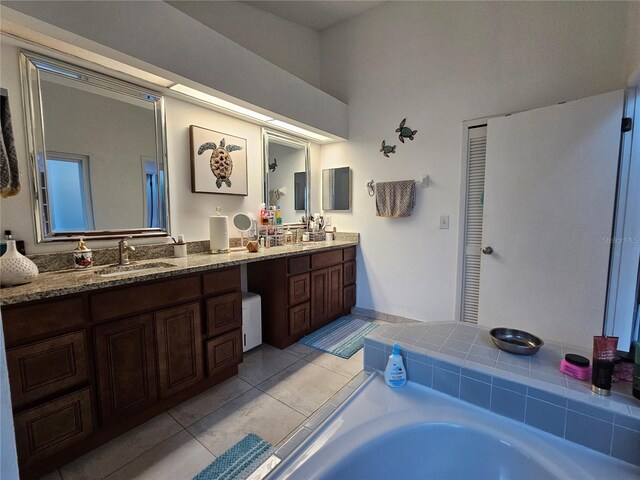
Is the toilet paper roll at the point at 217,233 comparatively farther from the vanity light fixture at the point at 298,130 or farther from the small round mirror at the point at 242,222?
the vanity light fixture at the point at 298,130

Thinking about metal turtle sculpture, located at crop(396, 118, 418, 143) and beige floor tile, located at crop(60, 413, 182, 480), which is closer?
beige floor tile, located at crop(60, 413, 182, 480)

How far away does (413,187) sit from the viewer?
2.79 metres

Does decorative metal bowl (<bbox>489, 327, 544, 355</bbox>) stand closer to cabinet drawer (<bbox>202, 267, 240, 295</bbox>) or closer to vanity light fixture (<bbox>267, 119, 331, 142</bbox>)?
cabinet drawer (<bbox>202, 267, 240, 295</bbox>)

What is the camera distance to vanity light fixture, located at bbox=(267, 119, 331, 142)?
107 inches

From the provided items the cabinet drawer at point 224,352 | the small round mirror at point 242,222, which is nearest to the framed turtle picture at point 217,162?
the small round mirror at point 242,222

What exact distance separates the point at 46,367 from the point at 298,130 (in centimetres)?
263

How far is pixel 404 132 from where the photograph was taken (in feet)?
9.33

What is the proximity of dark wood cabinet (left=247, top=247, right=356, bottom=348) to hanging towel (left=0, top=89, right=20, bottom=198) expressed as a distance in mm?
1605

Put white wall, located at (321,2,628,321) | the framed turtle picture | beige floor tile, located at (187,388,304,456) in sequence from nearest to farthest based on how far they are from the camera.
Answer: beige floor tile, located at (187,388,304,456) < white wall, located at (321,2,628,321) < the framed turtle picture

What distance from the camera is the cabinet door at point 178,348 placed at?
1597 millimetres

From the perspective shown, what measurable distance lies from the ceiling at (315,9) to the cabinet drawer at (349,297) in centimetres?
297

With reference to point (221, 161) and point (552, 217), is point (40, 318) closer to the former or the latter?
point (221, 161)

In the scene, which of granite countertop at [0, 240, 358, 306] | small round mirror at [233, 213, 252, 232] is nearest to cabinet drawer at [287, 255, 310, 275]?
granite countertop at [0, 240, 358, 306]

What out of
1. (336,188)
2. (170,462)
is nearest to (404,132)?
(336,188)
